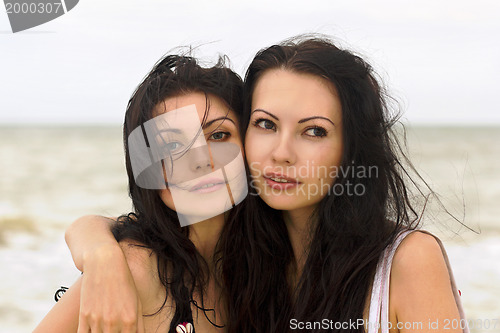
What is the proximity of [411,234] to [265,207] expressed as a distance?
0.86 meters

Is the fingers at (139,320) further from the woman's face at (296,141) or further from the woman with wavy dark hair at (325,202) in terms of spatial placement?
the woman's face at (296,141)

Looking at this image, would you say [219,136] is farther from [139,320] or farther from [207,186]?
[139,320]

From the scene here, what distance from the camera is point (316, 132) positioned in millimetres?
2875

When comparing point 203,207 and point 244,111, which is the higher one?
point 244,111

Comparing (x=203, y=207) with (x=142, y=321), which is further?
(x=203, y=207)

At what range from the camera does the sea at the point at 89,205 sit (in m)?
8.05

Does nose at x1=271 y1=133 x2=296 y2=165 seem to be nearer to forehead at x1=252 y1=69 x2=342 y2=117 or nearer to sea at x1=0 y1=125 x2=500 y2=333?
forehead at x1=252 y1=69 x2=342 y2=117

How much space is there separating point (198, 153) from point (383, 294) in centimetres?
114

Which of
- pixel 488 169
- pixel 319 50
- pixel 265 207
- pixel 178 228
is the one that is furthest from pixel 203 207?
pixel 488 169

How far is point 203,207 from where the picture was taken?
116 inches

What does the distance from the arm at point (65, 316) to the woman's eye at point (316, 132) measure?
53.7 inches

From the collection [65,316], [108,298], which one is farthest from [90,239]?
[108,298]

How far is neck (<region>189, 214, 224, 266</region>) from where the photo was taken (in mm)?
3135

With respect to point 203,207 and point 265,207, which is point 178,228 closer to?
point 203,207
